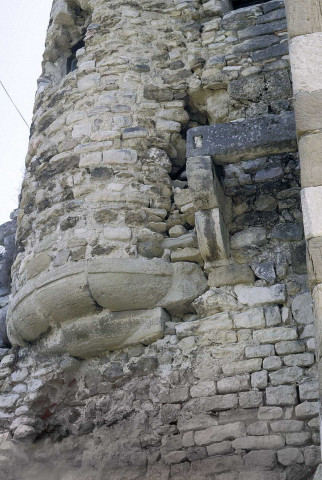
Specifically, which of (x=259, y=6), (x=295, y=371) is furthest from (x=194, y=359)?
(x=259, y=6)

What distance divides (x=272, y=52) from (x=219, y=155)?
1129mm

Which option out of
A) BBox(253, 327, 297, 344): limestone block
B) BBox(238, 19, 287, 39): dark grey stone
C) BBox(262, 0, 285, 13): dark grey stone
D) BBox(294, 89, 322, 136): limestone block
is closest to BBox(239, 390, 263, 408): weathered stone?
BBox(253, 327, 297, 344): limestone block

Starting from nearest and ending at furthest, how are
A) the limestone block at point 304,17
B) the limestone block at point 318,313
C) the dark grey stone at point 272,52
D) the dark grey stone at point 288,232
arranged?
1. the limestone block at point 318,313
2. the limestone block at point 304,17
3. the dark grey stone at point 288,232
4. the dark grey stone at point 272,52

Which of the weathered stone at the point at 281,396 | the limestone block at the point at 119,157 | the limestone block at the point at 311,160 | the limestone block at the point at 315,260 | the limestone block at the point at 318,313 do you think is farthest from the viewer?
the limestone block at the point at 119,157

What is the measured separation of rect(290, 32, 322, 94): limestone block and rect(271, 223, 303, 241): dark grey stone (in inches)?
54.9

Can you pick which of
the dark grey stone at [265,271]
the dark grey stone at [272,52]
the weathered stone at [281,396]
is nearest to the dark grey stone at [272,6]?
the dark grey stone at [272,52]

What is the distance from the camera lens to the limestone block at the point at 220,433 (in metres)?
4.17

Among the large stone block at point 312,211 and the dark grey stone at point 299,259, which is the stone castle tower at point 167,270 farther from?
the large stone block at point 312,211

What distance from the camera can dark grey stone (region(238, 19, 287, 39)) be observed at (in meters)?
5.47

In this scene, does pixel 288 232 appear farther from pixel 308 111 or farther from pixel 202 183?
pixel 308 111

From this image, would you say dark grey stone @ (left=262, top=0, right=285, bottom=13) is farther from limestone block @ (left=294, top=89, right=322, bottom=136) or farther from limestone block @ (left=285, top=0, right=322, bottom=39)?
limestone block @ (left=294, top=89, right=322, bottom=136)

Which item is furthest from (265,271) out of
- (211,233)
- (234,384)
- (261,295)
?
(234,384)

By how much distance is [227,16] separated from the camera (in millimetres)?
5691

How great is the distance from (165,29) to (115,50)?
1.47 feet
